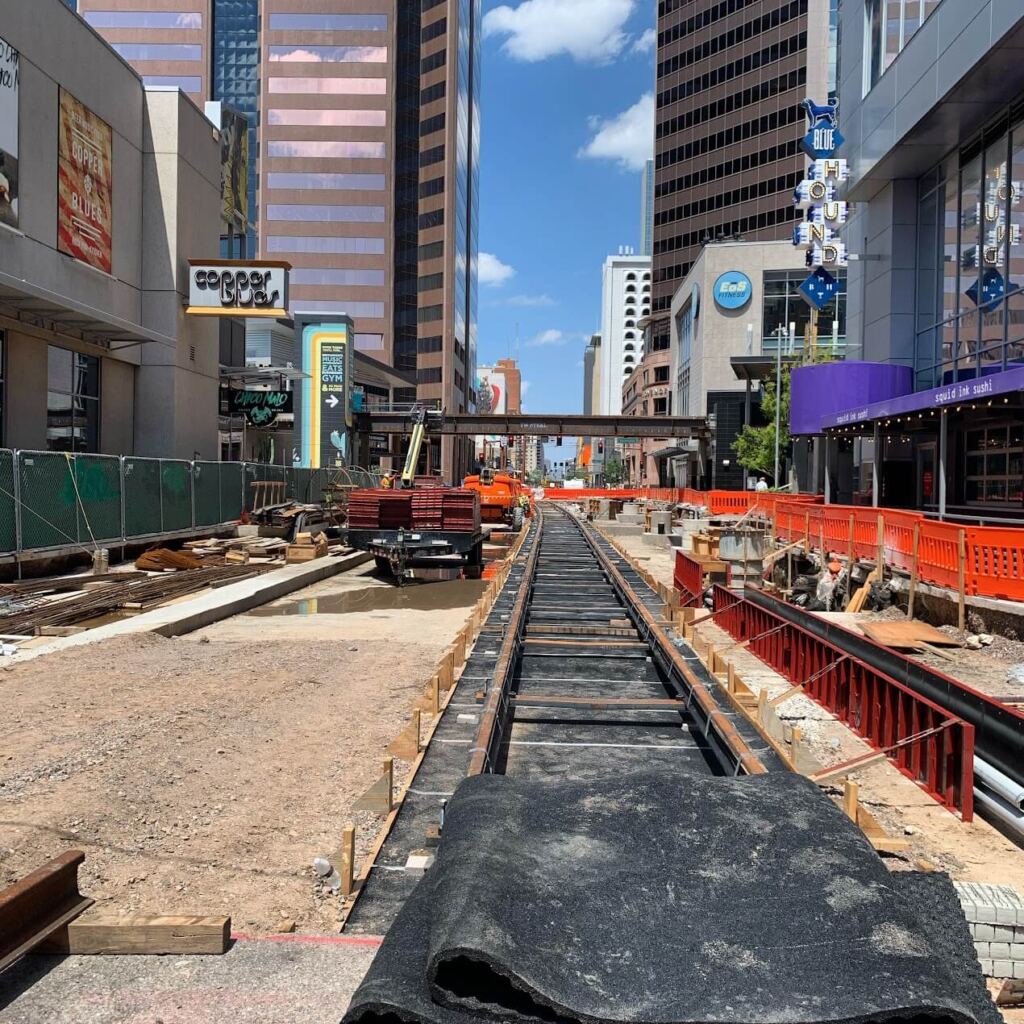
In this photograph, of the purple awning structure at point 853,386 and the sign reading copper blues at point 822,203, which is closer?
the purple awning structure at point 853,386

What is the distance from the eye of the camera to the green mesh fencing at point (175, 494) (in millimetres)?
21859

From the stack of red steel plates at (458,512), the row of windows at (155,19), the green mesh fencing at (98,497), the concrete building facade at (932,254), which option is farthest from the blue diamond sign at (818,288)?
the row of windows at (155,19)

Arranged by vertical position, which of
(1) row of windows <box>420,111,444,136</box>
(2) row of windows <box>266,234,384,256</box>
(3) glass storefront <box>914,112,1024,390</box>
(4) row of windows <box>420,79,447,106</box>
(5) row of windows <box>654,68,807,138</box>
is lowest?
(3) glass storefront <box>914,112,1024,390</box>

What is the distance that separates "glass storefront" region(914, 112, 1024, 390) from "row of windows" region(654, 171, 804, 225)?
237ft

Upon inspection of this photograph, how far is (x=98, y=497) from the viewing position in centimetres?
1891

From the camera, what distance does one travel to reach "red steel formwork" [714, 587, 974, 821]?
669cm

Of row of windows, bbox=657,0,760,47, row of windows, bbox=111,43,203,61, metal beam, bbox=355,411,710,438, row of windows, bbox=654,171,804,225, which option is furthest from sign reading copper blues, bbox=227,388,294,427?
row of windows, bbox=657,0,760,47

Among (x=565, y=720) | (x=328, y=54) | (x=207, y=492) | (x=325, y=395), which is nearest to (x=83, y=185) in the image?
(x=207, y=492)

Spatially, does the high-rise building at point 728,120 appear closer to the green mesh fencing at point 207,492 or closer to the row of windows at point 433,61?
the row of windows at point 433,61

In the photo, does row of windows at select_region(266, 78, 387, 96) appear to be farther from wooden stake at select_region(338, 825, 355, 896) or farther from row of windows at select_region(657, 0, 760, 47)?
wooden stake at select_region(338, 825, 355, 896)

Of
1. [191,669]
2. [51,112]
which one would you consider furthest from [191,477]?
[191,669]

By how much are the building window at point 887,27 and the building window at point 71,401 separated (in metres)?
25.7

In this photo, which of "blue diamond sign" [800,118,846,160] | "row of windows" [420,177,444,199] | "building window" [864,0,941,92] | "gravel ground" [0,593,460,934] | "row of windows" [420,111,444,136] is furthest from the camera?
"row of windows" [420,111,444,136]

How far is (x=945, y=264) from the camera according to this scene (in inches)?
1026
